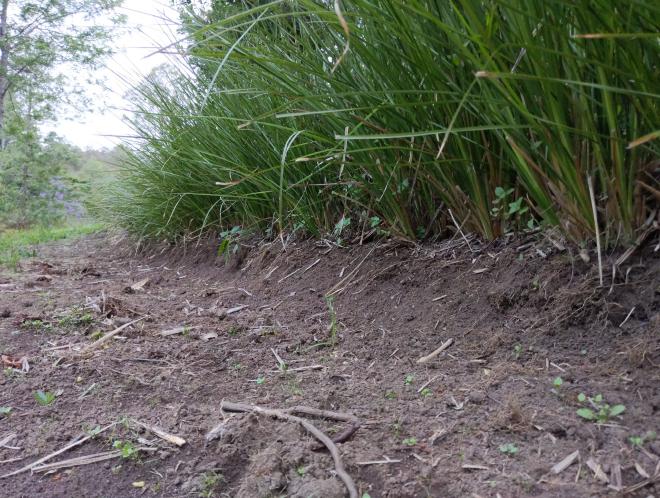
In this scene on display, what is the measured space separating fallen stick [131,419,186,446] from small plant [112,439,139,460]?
1.9 inches

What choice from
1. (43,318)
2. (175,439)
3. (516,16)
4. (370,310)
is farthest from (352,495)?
(43,318)

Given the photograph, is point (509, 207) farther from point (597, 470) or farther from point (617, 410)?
point (597, 470)

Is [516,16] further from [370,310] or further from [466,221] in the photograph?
[370,310]

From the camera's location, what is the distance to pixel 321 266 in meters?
1.89

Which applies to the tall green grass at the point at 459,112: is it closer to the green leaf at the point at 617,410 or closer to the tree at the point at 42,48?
the green leaf at the point at 617,410

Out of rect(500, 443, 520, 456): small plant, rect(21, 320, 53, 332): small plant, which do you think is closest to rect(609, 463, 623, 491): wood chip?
rect(500, 443, 520, 456): small plant

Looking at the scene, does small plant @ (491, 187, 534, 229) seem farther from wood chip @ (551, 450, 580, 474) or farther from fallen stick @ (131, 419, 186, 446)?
fallen stick @ (131, 419, 186, 446)

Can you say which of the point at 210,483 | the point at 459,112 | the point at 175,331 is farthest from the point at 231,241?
the point at 210,483

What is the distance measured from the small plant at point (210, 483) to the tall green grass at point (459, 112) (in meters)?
0.65

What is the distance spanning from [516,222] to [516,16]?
0.57 m

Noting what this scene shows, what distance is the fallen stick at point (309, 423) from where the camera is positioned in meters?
0.77

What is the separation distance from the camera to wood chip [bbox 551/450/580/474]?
2.33 feet

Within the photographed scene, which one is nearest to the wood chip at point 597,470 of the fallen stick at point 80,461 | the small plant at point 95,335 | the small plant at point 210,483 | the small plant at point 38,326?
the small plant at point 210,483

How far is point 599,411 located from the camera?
80 centimetres
